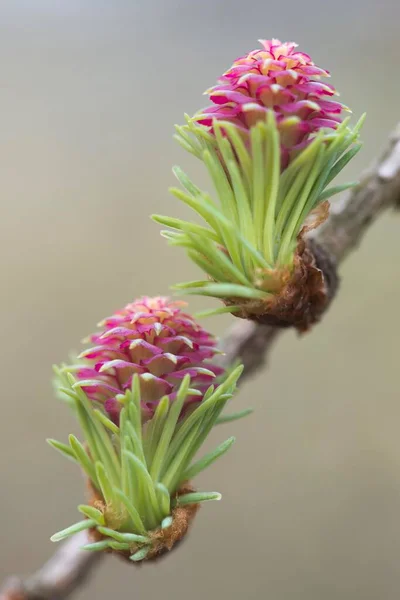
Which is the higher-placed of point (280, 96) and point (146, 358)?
point (280, 96)

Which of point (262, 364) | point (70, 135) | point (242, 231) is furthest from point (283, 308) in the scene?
point (70, 135)

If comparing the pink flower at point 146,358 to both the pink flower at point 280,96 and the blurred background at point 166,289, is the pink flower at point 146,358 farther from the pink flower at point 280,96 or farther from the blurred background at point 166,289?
the blurred background at point 166,289

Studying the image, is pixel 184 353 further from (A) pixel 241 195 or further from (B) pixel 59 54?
(B) pixel 59 54

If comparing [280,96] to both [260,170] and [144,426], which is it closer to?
[260,170]

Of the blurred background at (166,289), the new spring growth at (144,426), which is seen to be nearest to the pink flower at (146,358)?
the new spring growth at (144,426)

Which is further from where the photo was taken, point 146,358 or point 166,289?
point 166,289

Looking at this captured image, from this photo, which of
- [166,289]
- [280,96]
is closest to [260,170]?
[280,96]
